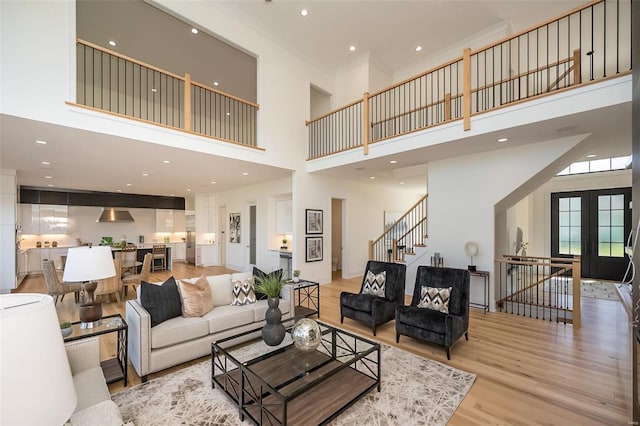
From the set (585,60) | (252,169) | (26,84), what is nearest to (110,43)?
(26,84)

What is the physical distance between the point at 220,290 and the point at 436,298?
9.27 ft

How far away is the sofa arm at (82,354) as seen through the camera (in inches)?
80.0

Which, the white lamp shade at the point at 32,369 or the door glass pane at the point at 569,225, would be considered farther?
the door glass pane at the point at 569,225

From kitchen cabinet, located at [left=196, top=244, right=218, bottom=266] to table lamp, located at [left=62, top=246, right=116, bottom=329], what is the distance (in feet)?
23.4

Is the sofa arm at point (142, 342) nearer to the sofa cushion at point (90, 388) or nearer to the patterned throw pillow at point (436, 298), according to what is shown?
the sofa cushion at point (90, 388)

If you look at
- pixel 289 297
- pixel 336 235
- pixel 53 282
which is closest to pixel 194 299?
pixel 289 297

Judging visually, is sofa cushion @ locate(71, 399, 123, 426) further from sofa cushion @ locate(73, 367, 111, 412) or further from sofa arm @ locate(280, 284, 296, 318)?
sofa arm @ locate(280, 284, 296, 318)

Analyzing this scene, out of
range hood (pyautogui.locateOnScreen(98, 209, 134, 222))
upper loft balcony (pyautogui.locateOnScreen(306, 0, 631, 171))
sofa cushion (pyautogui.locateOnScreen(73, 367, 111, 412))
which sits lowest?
sofa cushion (pyautogui.locateOnScreen(73, 367, 111, 412))

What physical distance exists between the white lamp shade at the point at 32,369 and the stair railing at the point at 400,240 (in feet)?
19.5

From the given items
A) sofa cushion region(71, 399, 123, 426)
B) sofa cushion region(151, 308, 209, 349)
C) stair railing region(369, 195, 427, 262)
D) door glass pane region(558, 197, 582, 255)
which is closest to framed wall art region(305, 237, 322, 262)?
stair railing region(369, 195, 427, 262)

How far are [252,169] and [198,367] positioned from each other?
14.1 ft

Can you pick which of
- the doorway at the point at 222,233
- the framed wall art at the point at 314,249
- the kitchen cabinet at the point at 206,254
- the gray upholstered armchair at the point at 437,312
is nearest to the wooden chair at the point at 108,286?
the framed wall art at the point at 314,249

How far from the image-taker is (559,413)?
2283mm

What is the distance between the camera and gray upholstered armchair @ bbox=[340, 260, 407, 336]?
12.7ft
